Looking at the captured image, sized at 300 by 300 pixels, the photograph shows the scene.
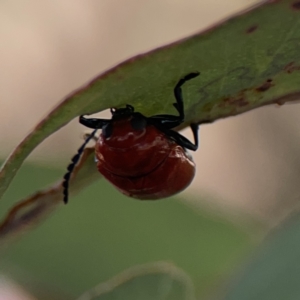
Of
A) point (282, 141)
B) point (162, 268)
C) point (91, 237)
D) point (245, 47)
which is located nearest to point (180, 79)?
point (245, 47)

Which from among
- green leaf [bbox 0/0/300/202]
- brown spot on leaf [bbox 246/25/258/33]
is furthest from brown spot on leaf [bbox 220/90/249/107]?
brown spot on leaf [bbox 246/25/258/33]

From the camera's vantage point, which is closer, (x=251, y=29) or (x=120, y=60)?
(x=251, y=29)

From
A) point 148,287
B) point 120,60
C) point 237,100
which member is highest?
point 120,60

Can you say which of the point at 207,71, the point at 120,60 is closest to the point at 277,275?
the point at 207,71

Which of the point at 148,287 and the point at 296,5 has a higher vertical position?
the point at 296,5

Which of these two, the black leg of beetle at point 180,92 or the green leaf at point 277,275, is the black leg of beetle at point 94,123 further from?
the green leaf at point 277,275

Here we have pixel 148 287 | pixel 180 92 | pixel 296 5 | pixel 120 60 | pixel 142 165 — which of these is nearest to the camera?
pixel 296 5

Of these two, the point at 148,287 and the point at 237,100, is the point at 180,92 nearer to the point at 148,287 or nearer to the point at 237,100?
the point at 237,100
